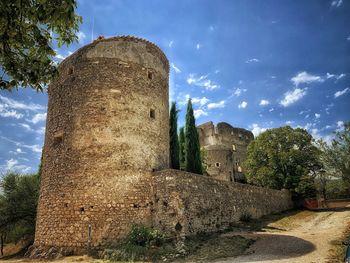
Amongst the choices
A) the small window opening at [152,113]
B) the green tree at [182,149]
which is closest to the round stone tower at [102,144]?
the small window opening at [152,113]

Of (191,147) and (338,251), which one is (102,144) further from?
(191,147)

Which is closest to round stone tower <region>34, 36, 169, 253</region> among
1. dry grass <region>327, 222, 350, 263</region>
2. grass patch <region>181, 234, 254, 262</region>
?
grass patch <region>181, 234, 254, 262</region>

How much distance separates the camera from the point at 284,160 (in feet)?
95.6

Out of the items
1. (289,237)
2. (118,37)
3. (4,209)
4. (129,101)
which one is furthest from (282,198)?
(4,209)

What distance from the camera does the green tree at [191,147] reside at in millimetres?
24203

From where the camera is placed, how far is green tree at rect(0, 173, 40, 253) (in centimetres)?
1986

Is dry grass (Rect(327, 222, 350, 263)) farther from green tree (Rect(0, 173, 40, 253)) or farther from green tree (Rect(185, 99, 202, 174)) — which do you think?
green tree (Rect(0, 173, 40, 253))

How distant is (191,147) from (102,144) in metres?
12.1

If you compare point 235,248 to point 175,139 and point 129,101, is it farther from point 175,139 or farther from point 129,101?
point 175,139

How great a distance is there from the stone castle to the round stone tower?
0.04 meters

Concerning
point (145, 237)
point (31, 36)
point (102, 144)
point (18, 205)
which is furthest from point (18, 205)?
point (31, 36)

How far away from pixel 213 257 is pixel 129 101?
26.3 feet

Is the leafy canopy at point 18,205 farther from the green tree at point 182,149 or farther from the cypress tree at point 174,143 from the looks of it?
the green tree at point 182,149

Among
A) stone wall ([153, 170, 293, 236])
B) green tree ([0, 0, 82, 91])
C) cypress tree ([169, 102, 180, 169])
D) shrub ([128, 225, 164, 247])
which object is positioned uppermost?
cypress tree ([169, 102, 180, 169])
